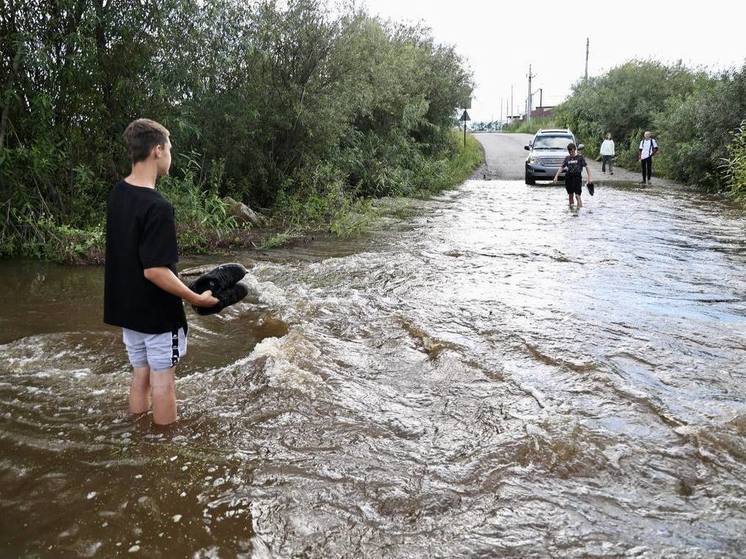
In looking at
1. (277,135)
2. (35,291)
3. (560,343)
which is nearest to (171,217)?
(560,343)

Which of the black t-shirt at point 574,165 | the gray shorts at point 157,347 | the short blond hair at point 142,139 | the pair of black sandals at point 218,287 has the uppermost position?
the black t-shirt at point 574,165

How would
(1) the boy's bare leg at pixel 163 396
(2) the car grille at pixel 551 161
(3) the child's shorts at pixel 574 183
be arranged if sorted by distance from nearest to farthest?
(1) the boy's bare leg at pixel 163 396
(3) the child's shorts at pixel 574 183
(2) the car grille at pixel 551 161

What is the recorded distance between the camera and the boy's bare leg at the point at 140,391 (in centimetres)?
389

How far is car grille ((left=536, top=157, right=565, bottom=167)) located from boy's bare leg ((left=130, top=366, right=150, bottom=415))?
21.1 m

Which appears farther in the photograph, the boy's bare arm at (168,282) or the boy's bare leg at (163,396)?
the boy's bare leg at (163,396)

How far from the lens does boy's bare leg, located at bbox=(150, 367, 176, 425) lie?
3715mm

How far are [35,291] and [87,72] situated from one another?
3.88 m

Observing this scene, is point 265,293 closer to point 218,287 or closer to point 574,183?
point 218,287

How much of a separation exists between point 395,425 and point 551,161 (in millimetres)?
20787

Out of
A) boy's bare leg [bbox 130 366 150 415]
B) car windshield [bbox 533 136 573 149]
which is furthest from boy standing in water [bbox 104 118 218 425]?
car windshield [bbox 533 136 573 149]

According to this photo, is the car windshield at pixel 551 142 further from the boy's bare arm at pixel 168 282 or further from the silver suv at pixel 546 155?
the boy's bare arm at pixel 168 282

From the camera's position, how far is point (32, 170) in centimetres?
943

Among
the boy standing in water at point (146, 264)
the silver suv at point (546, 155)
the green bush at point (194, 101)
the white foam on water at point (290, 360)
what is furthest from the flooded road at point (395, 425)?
the silver suv at point (546, 155)

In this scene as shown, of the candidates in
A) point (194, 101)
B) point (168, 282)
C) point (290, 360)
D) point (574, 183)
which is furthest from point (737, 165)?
point (168, 282)
